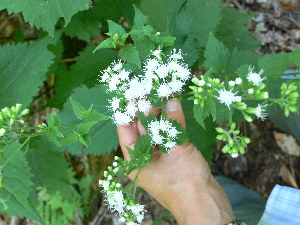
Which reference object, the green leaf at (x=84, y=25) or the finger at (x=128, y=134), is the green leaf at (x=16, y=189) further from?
the green leaf at (x=84, y=25)

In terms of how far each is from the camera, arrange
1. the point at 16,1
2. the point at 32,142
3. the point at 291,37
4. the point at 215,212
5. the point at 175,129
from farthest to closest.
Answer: the point at 291,37 → the point at 32,142 → the point at 215,212 → the point at 16,1 → the point at 175,129

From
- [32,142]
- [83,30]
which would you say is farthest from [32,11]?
[32,142]

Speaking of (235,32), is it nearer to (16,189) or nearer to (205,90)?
(205,90)

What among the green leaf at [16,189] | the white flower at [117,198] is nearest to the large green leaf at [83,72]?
the green leaf at [16,189]

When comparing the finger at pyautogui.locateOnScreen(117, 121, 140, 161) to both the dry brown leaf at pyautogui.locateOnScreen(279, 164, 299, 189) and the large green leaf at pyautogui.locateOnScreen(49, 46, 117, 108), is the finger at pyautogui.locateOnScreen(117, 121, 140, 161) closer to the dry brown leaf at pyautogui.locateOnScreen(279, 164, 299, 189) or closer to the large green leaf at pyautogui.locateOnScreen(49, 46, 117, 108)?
the large green leaf at pyautogui.locateOnScreen(49, 46, 117, 108)

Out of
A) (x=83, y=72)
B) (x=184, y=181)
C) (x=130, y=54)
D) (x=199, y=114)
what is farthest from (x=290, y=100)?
(x=83, y=72)

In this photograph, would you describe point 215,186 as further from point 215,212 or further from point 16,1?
point 16,1
